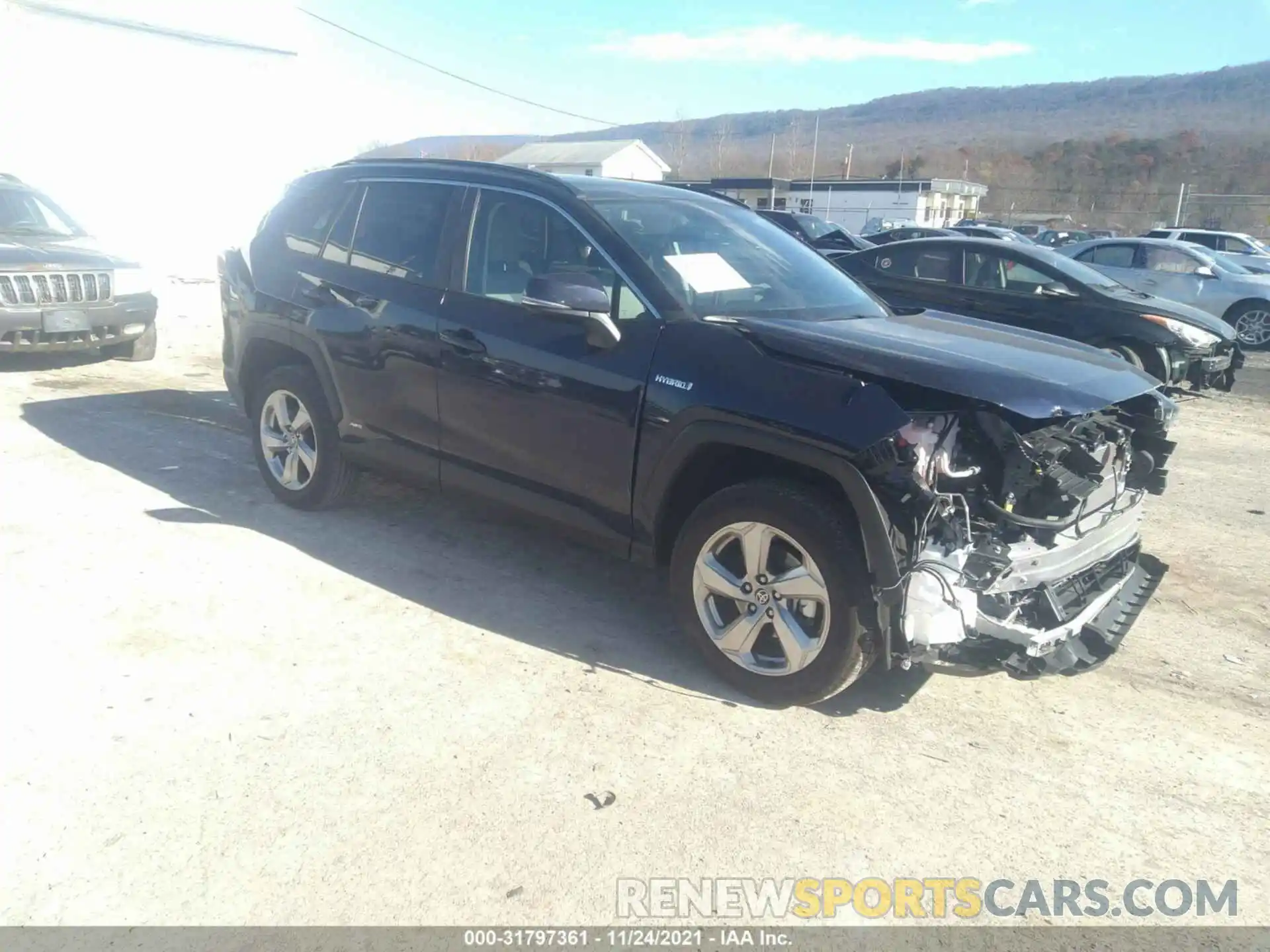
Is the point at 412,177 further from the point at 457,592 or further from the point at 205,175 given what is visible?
the point at 205,175

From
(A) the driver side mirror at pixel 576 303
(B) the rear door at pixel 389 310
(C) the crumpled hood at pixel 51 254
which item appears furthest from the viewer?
(C) the crumpled hood at pixel 51 254

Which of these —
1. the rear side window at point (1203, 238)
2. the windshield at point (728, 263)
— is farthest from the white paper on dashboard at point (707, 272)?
the rear side window at point (1203, 238)

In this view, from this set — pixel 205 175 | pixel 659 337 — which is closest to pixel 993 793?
pixel 659 337

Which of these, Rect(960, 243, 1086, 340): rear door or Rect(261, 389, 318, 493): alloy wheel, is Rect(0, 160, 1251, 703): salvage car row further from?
Rect(960, 243, 1086, 340): rear door

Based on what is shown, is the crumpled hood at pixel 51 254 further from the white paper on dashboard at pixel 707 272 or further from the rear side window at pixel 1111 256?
the rear side window at pixel 1111 256

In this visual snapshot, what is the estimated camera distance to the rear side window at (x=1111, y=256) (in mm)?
15022

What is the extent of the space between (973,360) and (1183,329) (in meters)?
7.34

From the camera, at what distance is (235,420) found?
7520 millimetres

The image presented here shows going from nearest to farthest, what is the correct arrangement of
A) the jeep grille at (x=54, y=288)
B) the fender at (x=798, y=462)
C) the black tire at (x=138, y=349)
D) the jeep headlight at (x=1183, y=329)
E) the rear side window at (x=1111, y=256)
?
the fender at (x=798, y=462)
the jeep grille at (x=54, y=288)
the jeep headlight at (x=1183, y=329)
the black tire at (x=138, y=349)
the rear side window at (x=1111, y=256)

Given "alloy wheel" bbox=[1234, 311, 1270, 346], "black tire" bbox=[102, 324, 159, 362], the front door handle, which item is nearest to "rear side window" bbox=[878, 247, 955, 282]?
"alloy wheel" bbox=[1234, 311, 1270, 346]

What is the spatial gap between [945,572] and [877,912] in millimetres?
1113

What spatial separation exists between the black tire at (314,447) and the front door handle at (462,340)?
108cm

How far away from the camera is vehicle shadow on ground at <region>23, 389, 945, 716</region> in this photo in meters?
3.95

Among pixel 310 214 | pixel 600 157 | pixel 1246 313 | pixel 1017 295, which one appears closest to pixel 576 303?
pixel 310 214
